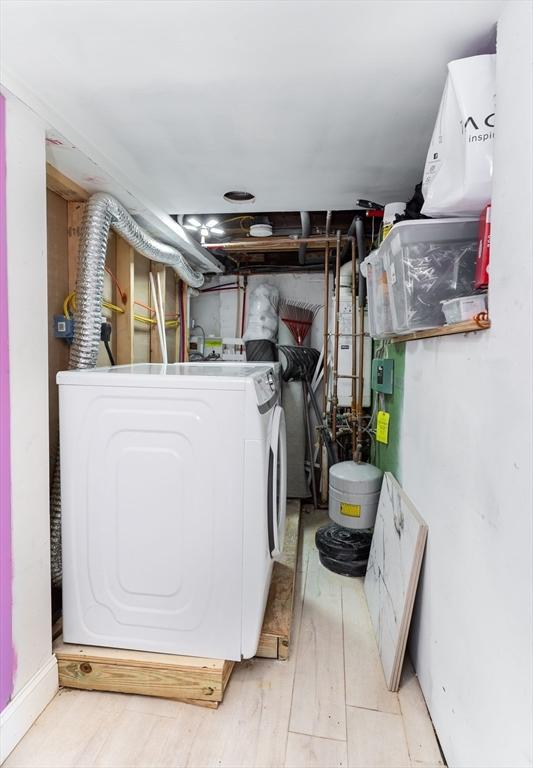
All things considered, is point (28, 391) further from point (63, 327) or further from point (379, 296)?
point (379, 296)

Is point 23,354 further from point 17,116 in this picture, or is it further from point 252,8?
point 252,8

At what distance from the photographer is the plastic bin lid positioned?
2422mm

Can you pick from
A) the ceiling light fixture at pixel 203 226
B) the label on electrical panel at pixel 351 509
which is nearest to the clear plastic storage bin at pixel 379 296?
the label on electrical panel at pixel 351 509

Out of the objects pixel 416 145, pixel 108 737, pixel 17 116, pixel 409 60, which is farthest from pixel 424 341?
pixel 108 737

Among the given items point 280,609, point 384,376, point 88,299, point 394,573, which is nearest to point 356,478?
point 384,376

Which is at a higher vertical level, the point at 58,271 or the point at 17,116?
the point at 17,116

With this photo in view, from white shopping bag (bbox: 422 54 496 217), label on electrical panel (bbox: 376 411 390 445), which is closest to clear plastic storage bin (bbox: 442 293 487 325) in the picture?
white shopping bag (bbox: 422 54 496 217)

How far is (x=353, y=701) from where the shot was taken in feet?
5.02

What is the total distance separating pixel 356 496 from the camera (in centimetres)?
243

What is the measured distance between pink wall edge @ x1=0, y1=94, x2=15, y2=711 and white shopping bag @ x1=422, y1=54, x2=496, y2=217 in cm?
135

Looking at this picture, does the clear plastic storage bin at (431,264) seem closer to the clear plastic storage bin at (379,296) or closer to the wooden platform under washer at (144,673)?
the clear plastic storage bin at (379,296)

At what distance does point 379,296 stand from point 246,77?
109 centimetres

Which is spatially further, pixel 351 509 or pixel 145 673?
pixel 351 509

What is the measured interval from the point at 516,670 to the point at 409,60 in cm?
161
